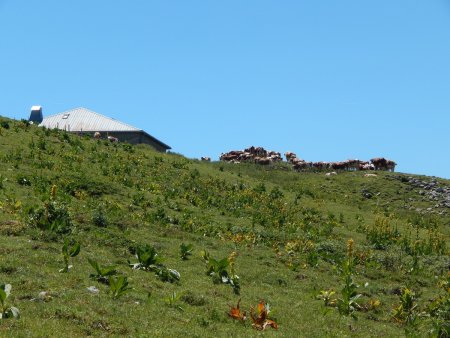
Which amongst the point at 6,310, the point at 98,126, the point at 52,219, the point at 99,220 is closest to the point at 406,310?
the point at 99,220

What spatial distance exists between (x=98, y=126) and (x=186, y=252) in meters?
59.6

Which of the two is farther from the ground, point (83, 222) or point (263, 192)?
point (263, 192)

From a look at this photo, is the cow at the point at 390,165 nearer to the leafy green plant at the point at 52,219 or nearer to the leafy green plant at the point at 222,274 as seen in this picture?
the leafy green plant at the point at 52,219

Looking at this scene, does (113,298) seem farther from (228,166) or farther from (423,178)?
(423,178)

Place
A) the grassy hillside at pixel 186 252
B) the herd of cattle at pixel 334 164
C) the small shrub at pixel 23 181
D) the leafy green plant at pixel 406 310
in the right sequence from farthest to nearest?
the herd of cattle at pixel 334 164 → the small shrub at pixel 23 181 → the leafy green plant at pixel 406 310 → the grassy hillside at pixel 186 252

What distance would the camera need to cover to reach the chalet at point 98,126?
74.8 meters

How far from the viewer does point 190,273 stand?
18.1m

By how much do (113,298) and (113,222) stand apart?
977cm

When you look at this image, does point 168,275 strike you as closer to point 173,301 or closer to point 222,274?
point 222,274

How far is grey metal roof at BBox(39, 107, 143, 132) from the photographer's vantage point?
76750mm

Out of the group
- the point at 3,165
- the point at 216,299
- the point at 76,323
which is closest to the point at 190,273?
the point at 216,299

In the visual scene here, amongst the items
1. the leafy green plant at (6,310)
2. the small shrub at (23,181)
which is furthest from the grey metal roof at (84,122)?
the leafy green plant at (6,310)

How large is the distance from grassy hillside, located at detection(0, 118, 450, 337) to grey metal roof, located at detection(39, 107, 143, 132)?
34700 mm

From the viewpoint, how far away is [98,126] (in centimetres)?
7744
